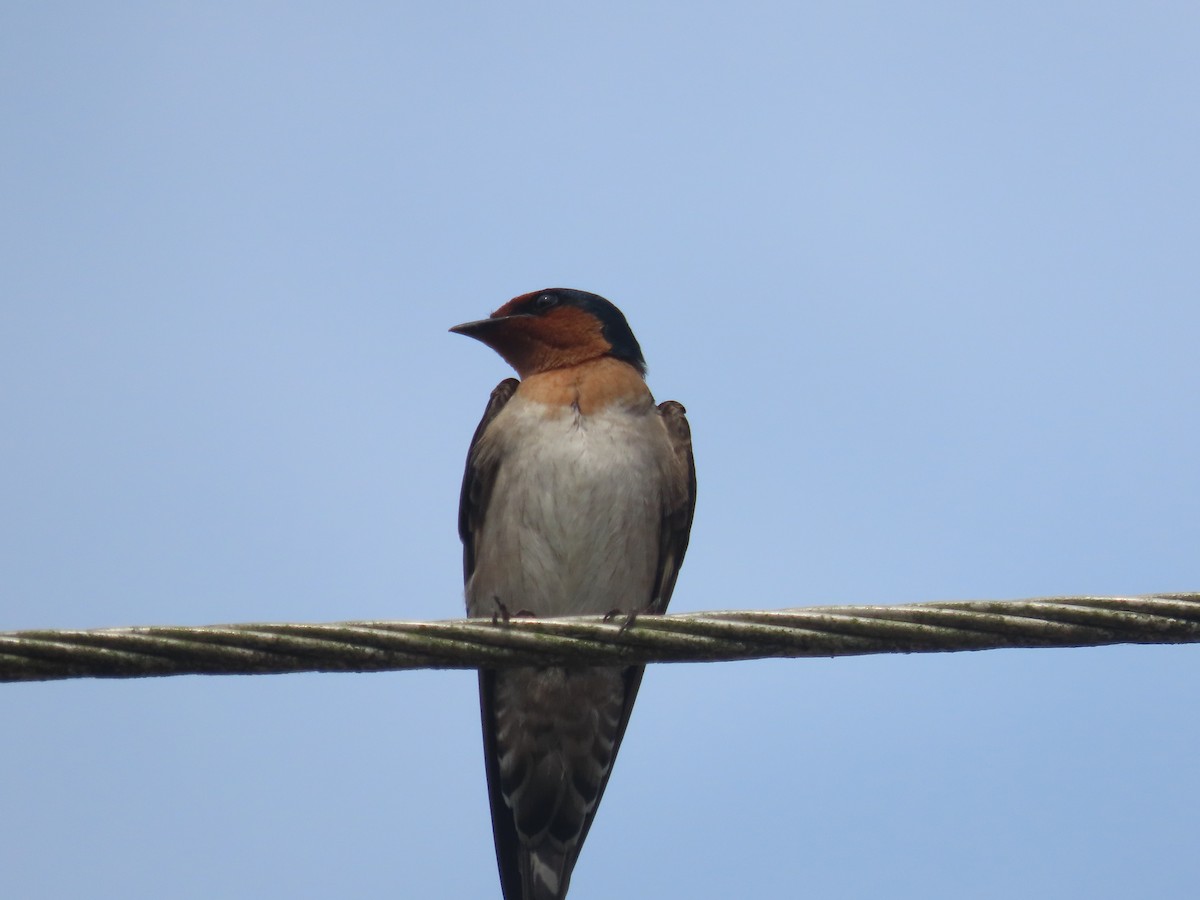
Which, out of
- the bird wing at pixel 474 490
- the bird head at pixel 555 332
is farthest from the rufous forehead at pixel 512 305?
the bird wing at pixel 474 490

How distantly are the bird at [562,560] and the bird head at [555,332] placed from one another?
571 millimetres

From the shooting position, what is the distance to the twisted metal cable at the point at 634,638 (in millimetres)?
3783

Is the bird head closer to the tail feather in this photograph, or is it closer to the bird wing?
the bird wing

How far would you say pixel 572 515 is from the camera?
7512 millimetres

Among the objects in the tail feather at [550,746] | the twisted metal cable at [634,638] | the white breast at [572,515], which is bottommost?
the tail feather at [550,746]

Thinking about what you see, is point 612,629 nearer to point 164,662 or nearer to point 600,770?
point 164,662

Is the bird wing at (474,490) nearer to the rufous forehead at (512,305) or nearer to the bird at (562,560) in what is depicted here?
the bird at (562,560)

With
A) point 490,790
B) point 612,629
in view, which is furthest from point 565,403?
point 612,629

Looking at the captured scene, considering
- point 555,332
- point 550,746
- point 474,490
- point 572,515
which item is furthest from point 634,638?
point 555,332

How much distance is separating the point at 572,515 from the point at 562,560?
0.74 feet

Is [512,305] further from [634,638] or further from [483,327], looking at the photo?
[634,638]

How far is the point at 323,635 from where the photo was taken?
3.92 meters

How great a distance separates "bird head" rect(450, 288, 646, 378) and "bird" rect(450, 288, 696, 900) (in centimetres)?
57

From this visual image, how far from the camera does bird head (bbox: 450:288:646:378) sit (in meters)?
8.67
